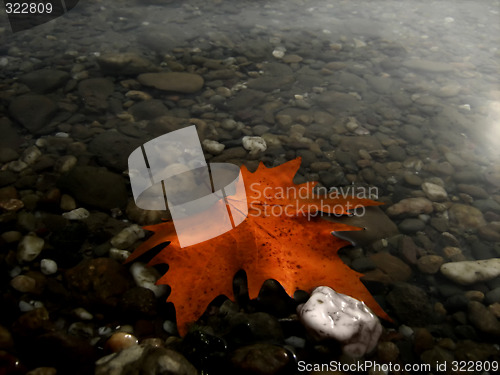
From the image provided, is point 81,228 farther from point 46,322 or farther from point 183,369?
point 183,369

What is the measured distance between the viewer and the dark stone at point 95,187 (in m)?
2.27

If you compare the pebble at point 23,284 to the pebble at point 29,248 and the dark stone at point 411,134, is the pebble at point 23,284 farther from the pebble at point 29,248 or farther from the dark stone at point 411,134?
the dark stone at point 411,134

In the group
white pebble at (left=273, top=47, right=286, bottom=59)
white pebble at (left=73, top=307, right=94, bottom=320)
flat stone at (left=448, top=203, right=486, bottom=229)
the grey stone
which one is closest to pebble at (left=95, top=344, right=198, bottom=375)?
white pebble at (left=73, top=307, right=94, bottom=320)

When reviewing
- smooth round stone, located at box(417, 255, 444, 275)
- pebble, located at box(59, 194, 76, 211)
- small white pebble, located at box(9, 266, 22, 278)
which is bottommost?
smooth round stone, located at box(417, 255, 444, 275)

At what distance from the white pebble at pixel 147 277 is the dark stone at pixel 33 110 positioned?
68.0 inches

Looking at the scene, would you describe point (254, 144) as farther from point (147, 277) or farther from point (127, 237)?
point (147, 277)

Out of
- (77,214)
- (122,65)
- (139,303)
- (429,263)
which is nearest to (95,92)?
(122,65)

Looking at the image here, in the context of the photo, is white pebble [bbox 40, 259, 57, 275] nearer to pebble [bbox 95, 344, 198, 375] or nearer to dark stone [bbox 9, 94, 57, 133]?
pebble [bbox 95, 344, 198, 375]

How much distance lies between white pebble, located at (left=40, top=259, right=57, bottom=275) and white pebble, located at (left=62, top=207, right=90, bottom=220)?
343 mm

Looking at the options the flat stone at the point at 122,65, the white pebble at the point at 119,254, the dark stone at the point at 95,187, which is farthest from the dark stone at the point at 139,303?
the flat stone at the point at 122,65

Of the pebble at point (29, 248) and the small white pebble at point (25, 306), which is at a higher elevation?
the pebble at point (29, 248)

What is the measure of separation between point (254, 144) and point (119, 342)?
1688mm

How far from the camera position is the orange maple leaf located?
1717 mm

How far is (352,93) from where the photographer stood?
3488 millimetres
